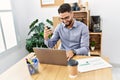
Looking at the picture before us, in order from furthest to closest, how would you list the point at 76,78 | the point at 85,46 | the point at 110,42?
the point at 110,42 < the point at 85,46 < the point at 76,78

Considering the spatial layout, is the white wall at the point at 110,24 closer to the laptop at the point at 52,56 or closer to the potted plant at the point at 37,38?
the potted plant at the point at 37,38

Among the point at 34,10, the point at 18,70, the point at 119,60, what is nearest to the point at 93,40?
the point at 119,60

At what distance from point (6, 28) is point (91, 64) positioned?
7.13 ft

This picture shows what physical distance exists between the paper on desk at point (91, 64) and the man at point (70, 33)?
251mm

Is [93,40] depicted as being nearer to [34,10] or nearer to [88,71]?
[34,10]

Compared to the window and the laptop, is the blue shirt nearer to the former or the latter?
the laptop

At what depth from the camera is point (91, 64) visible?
1.27 meters

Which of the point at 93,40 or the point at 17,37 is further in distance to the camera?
the point at 17,37

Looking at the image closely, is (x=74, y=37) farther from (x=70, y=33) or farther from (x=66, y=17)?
(x=66, y=17)

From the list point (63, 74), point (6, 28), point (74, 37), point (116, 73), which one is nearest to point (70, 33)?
A: point (74, 37)

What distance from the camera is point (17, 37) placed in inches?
119

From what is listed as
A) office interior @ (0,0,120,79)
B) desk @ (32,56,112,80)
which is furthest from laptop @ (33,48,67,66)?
office interior @ (0,0,120,79)

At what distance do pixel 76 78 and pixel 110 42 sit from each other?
A: 6.40 feet

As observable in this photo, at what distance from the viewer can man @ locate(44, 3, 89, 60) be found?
169cm
